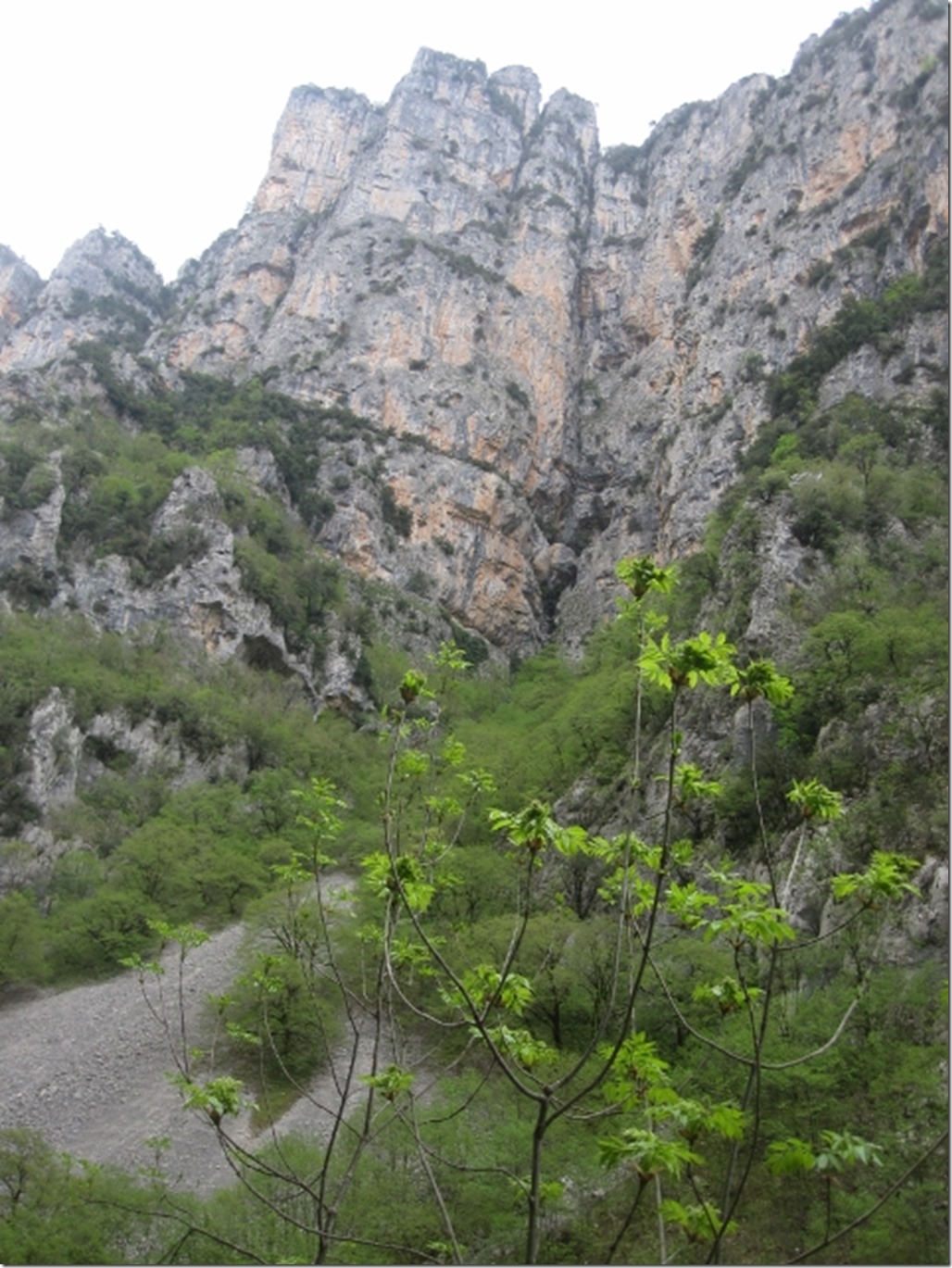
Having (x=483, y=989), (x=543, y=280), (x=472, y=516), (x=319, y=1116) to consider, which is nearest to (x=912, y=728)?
(x=319, y=1116)

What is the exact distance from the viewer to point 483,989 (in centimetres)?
473

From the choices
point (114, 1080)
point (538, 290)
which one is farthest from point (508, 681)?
point (114, 1080)

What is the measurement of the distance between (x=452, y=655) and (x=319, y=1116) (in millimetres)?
14588

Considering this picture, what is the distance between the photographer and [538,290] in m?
71.1

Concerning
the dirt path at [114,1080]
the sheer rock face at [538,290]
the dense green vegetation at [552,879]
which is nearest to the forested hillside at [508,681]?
the dense green vegetation at [552,879]

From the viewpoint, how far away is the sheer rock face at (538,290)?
52.1 meters

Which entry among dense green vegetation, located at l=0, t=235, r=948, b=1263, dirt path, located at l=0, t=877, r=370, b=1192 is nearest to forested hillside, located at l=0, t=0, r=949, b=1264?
dense green vegetation, located at l=0, t=235, r=948, b=1263

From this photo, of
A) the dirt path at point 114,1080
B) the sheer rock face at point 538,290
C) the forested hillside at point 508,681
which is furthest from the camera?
the sheer rock face at point 538,290

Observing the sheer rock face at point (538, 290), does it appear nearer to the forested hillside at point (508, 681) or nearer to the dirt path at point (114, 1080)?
the forested hillside at point (508, 681)

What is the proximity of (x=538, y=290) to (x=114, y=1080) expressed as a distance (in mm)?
66132

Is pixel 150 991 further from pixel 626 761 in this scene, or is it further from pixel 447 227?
pixel 447 227

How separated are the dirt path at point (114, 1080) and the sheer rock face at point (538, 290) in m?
35.7

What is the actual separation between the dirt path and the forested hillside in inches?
11.7

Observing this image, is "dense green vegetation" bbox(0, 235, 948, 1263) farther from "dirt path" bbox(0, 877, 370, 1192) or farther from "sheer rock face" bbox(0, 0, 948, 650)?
"sheer rock face" bbox(0, 0, 948, 650)
